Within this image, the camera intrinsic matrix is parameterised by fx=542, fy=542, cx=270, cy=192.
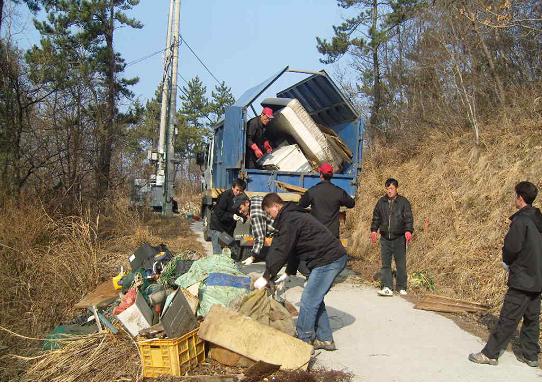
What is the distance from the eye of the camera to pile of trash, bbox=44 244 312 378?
16.1ft

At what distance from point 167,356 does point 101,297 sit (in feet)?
9.75

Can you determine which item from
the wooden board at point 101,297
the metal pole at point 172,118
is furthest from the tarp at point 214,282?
the metal pole at point 172,118

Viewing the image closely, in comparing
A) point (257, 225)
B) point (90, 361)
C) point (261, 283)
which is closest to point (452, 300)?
point (257, 225)

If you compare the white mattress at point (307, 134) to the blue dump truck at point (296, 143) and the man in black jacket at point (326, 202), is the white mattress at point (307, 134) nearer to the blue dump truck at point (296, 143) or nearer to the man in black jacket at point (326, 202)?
the blue dump truck at point (296, 143)

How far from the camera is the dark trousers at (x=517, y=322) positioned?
17.1 feet

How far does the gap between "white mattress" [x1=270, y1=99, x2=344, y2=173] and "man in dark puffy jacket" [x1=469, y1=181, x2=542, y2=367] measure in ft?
18.8

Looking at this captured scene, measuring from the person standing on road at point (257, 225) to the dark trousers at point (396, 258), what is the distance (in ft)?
6.20

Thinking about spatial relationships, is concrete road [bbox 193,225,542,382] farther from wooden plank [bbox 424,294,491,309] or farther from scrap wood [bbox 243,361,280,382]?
scrap wood [bbox 243,361,280,382]

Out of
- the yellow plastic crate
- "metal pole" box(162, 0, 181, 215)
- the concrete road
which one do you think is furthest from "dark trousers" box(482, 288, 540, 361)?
"metal pole" box(162, 0, 181, 215)

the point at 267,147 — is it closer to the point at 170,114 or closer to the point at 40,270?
the point at 40,270

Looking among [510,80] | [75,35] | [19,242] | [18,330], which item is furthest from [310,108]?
[75,35]

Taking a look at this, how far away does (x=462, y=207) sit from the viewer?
10922mm

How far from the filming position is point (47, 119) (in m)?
12.7

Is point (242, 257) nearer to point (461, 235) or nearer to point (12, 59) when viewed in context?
point (461, 235)
